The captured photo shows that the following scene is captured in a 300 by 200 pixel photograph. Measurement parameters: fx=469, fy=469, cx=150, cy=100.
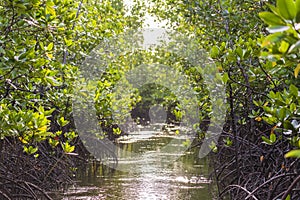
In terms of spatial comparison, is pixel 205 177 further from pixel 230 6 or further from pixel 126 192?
pixel 230 6

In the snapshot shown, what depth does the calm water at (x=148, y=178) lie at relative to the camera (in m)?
5.71

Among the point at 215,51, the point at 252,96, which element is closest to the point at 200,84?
the point at 252,96

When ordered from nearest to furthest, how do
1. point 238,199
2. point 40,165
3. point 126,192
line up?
point 238,199
point 40,165
point 126,192

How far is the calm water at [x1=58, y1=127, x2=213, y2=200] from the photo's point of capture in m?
5.71

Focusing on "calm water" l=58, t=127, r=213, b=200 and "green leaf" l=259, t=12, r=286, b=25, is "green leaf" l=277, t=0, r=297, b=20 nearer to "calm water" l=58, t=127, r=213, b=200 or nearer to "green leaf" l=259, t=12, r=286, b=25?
"green leaf" l=259, t=12, r=286, b=25

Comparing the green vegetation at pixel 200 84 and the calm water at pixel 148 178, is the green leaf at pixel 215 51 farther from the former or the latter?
the calm water at pixel 148 178

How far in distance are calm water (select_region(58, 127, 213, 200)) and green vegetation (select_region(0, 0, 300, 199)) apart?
0.56m

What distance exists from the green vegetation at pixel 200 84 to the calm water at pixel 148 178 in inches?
22.0

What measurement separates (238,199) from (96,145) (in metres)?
4.57

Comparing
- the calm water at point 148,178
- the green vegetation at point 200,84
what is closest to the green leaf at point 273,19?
the green vegetation at point 200,84

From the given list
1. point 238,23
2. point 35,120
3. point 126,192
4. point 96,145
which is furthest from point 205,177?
point 35,120

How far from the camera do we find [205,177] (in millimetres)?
6781

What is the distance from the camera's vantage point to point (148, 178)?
6.74 m

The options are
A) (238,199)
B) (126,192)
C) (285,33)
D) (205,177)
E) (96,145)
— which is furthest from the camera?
(96,145)
